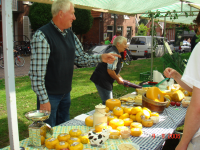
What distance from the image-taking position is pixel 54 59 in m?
2.03

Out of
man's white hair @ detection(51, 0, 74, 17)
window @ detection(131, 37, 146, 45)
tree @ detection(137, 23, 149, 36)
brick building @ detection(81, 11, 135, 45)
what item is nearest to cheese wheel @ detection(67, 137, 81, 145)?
man's white hair @ detection(51, 0, 74, 17)

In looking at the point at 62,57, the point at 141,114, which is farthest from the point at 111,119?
the point at 62,57

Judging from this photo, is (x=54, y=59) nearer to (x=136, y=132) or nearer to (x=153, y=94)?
(x=136, y=132)

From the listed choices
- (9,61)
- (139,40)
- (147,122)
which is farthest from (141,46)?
(9,61)

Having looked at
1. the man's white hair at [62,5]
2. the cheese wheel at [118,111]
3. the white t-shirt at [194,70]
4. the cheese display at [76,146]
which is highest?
the man's white hair at [62,5]

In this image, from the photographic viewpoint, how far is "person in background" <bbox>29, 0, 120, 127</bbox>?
1882 millimetres

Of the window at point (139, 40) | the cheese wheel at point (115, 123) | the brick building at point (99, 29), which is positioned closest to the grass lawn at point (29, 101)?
the cheese wheel at point (115, 123)

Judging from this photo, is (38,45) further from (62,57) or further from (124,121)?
(124,121)

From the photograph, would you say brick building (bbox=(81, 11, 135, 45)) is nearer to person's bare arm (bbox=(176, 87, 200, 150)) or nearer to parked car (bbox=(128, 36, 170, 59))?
parked car (bbox=(128, 36, 170, 59))

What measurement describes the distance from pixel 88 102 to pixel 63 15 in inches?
134

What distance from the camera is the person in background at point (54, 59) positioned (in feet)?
6.17

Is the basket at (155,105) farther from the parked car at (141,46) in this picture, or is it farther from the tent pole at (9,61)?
the parked car at (141,46)

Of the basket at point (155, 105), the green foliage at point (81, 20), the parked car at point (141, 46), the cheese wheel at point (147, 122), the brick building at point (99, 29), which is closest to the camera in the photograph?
the cheese wheel at point (147, 122)

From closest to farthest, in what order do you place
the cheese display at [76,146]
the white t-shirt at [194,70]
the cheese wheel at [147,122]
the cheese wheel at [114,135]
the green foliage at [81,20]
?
the white t-shirt at [194,70] → the cheese display at [76,146] → the cheese wheel at [114,135] → the cheese wheel at [147,122] → the green foliage at [81,20]
